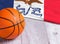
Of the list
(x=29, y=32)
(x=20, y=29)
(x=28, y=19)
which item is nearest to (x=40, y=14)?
(x=28, y=19)

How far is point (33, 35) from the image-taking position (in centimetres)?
115

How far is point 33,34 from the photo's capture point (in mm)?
1155

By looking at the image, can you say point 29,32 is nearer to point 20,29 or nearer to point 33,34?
point 33,34

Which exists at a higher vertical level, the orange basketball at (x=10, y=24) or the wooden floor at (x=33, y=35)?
the orange basketball at (x=10, y=24)

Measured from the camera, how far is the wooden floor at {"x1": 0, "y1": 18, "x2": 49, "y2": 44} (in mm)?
1095

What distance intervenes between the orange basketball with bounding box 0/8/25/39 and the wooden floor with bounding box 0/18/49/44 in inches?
2.9

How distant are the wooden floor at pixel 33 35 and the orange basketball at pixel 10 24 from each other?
7 cm

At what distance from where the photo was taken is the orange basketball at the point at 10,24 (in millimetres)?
997

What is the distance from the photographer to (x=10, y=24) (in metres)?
1.00

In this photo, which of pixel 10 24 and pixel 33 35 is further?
pixel 33 35

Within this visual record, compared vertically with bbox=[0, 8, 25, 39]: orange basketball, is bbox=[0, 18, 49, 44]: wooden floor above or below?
below

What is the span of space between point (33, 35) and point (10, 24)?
212 mm

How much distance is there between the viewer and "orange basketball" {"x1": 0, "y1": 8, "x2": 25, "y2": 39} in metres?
1.00

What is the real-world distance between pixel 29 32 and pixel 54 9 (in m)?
0.32
